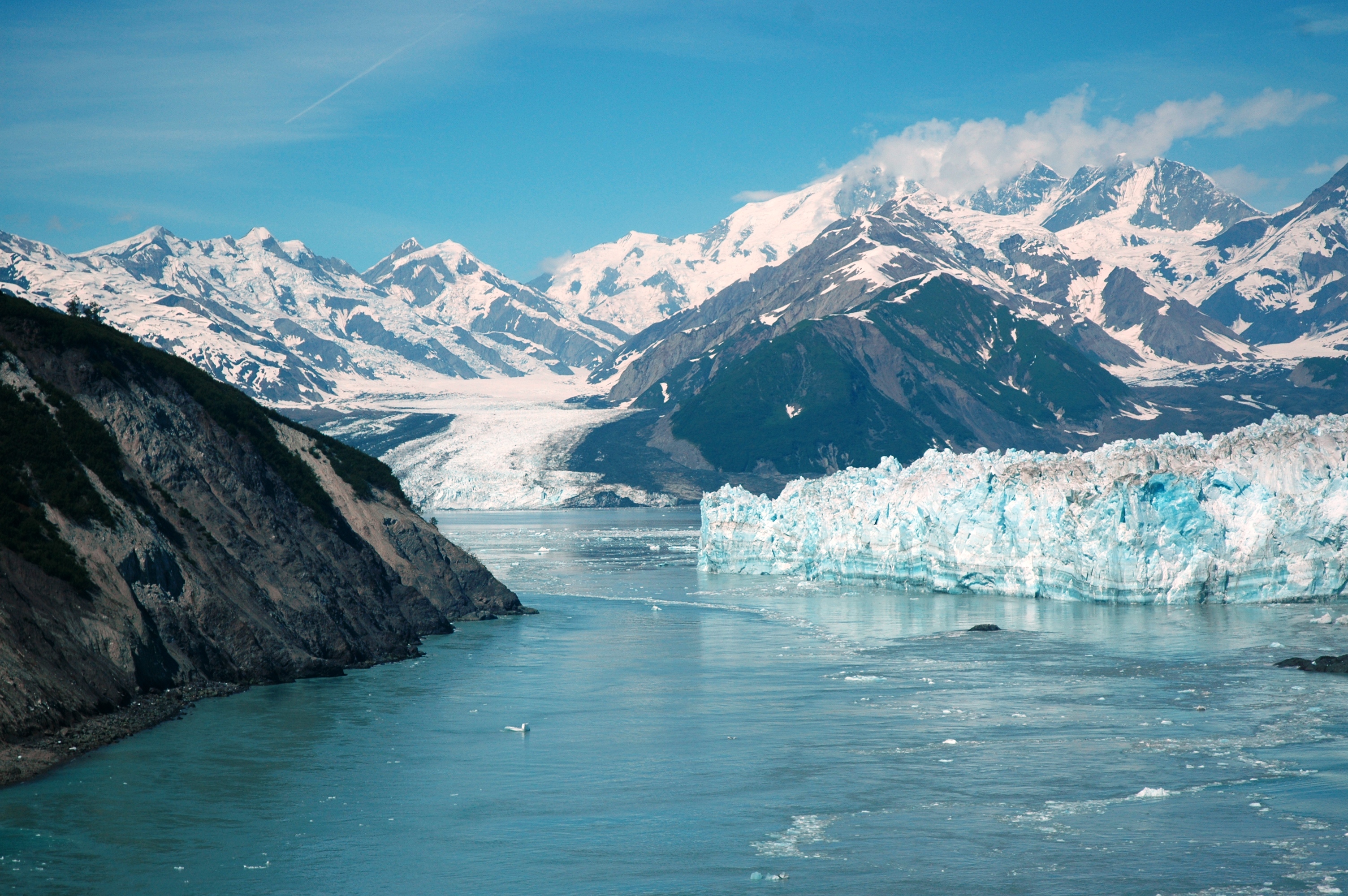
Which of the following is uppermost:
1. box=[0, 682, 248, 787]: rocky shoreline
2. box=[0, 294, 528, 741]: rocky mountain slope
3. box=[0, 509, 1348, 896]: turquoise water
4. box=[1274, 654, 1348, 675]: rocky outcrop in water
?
box=[0, 294, 528, 741]: rocky mountain slope

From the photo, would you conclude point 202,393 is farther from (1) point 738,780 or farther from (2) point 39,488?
(1) point 738,780

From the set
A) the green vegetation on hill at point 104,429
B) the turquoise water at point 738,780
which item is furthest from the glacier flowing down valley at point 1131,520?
the green vegetation on hill at point 104,429

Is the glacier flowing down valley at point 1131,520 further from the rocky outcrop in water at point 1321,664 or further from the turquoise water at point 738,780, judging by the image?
the rocky outcrop in water at point 1321,664

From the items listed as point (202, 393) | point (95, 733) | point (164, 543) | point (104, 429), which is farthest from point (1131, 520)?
point (95, 733)

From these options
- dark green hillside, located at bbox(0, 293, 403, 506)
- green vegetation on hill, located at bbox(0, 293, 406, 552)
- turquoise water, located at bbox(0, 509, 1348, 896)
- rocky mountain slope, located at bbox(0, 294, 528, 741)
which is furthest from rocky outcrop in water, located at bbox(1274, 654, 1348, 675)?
dark green hillside, located at bbox(0, 293, 403, 506)

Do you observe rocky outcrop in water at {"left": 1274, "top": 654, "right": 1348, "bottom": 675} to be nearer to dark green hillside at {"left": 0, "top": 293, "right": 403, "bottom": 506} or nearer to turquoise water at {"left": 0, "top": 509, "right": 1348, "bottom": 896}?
turquoise water at {"left": 0, "top": 509, "right": 1348, "bottom": 896}
